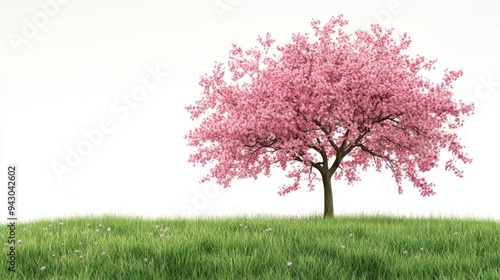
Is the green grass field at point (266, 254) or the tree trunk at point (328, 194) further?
the tree trunk at point (328, 194)

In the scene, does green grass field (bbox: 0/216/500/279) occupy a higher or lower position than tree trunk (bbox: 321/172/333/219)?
lower

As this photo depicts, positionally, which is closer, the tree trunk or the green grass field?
the green grass field

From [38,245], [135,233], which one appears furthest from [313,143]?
[38,245]

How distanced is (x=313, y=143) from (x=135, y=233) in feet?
22.2

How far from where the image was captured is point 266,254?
A: 33.0 feet

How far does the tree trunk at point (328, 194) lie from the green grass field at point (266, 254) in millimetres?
3763

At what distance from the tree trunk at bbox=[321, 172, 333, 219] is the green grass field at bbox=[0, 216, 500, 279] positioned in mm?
3763

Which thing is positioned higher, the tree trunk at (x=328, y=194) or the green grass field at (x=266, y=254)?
the tree trunk at (x=328, y=194)

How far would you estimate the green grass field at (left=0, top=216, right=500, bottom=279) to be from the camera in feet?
30.3

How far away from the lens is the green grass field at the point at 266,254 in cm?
924

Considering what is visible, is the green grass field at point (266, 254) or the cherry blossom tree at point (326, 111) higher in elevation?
the cherry blossom tree at point (326, 111)

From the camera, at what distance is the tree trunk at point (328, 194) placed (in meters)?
17.2

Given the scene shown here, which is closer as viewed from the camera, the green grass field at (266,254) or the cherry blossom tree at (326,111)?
the green grass field at (266,254)

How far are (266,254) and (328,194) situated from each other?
25.5 feet
